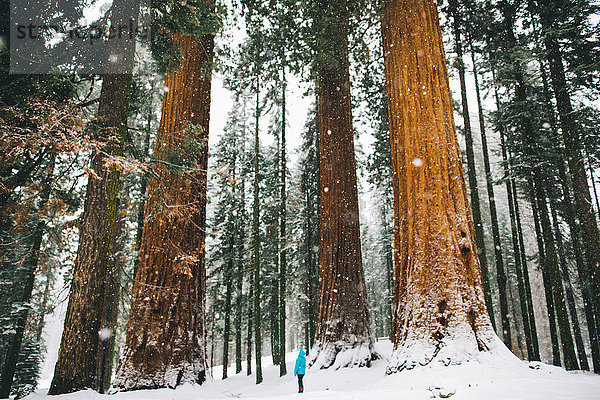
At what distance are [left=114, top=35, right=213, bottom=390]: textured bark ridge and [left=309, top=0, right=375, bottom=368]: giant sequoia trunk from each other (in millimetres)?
2579

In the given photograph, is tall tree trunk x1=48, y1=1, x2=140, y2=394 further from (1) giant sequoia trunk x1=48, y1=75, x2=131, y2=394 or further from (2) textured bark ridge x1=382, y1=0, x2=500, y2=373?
(2) textured bark ridge x1=382, y1=0, x2=500, y2=373

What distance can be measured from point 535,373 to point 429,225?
1.70 metres

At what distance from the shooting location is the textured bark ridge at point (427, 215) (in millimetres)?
3475

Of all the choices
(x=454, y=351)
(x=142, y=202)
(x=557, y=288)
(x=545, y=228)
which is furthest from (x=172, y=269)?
(x=545, y=228)

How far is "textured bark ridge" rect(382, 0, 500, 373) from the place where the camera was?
3475 mm

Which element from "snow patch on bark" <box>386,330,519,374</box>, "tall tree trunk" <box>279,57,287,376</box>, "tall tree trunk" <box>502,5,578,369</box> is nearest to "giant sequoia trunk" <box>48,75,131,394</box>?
"snow patch on bark" <box>386,330,519,374</box>

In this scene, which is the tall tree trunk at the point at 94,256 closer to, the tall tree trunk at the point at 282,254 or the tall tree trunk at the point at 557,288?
the tall tree trunk at the point at 282,254

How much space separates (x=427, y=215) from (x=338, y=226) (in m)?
3.24

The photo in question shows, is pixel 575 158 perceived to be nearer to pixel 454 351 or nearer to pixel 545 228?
pixel 545 228

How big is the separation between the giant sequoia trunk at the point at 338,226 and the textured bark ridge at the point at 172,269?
258cm

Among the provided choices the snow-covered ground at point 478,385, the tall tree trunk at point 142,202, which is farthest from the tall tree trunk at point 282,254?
the snow-covered ground at point 478,385

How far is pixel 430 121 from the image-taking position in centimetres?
413

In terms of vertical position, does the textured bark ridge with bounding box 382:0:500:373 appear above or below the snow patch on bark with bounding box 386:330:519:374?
above

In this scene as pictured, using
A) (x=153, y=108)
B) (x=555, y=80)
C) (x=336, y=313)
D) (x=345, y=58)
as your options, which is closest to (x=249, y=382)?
(x=336, y=313)
